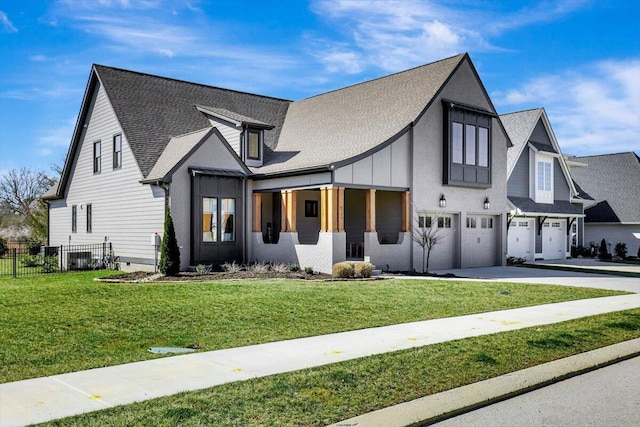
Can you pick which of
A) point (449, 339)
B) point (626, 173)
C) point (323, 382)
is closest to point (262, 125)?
point (449, 339)

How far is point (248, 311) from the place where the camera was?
39.5 feet

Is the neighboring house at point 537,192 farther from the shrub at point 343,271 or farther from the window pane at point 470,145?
the shrub at point 343,271

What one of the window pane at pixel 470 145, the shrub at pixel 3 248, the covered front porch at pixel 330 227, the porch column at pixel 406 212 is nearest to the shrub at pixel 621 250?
the window pane at pixel 470 145

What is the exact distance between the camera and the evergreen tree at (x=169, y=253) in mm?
19500

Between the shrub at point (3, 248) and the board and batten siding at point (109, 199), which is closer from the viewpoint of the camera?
the board and batten siding at point (109, 199)

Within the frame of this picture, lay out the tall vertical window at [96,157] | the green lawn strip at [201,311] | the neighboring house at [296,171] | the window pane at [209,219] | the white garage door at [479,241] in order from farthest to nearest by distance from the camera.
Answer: the tall vertical window at [96,157] → the white garage door at [479,241] → the window pane at [209,219] → the neighboring house at [296,171] → the green lawn strip at [201,311]

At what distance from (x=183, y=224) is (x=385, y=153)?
25.6 ft

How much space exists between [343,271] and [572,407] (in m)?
12.7

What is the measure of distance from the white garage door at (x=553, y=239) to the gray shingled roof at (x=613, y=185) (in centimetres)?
539

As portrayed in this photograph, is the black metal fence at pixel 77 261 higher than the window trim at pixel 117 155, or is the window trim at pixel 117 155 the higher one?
the window trim at pixel 117 155

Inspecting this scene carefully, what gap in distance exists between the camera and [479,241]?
2678cm

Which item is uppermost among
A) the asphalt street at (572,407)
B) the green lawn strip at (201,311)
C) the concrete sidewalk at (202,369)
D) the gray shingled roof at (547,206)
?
the gray shingled roof at (547,206)

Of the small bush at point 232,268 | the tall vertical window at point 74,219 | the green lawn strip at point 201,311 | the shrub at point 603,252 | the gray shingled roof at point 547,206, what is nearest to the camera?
the green lawn strip at point 201,311

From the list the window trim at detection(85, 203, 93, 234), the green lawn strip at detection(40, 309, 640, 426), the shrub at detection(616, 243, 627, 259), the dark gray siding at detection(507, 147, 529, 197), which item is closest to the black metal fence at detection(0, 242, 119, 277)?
the window trim at detection(85, 203, 93, 234)
